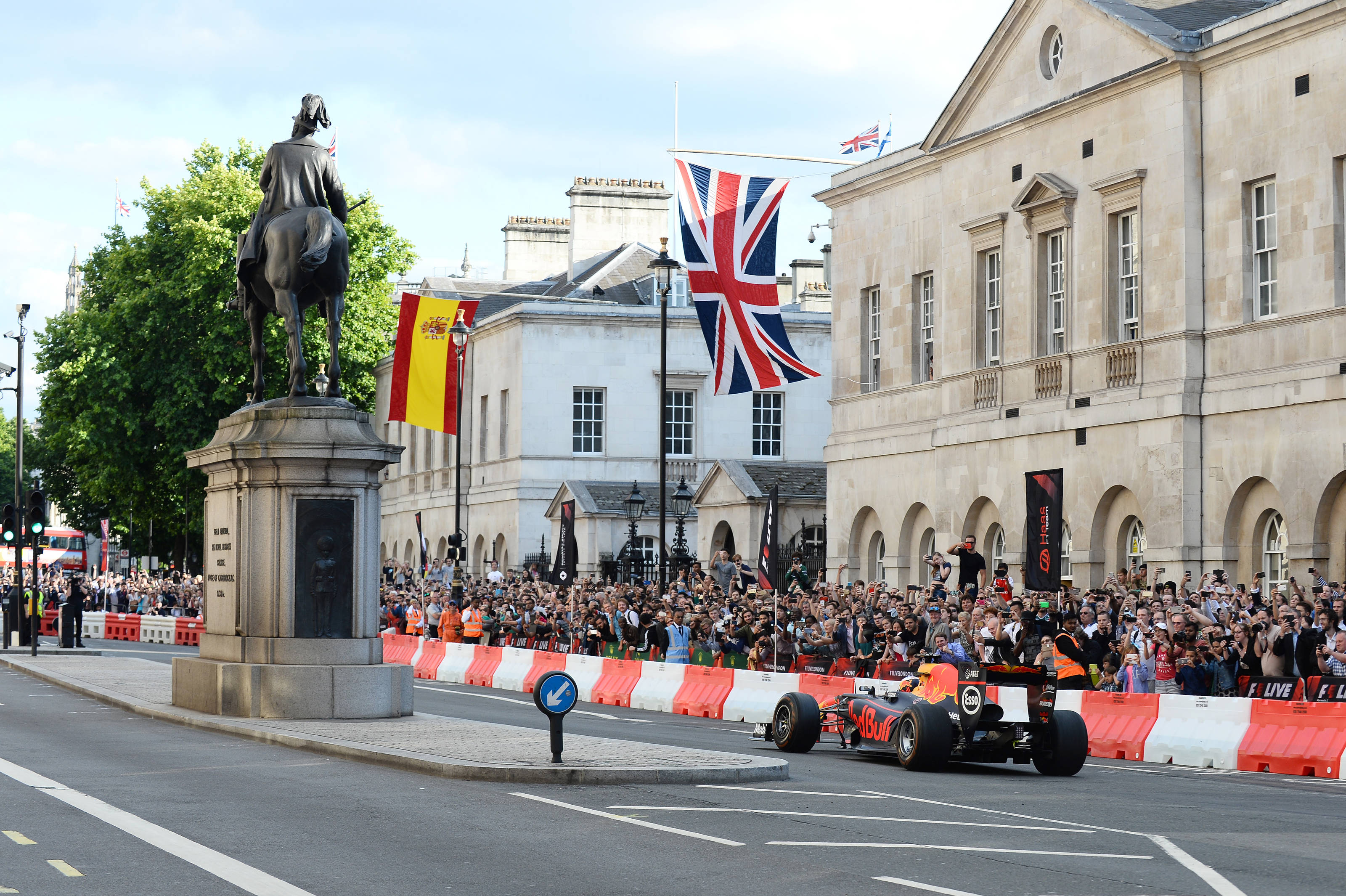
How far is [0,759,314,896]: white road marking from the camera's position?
979 cm

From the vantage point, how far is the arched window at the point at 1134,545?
33156mm

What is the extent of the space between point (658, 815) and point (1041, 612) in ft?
41.8

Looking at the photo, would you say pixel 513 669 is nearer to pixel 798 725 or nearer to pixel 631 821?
pixel 798 725

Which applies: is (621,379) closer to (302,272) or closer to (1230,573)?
(1230,573)

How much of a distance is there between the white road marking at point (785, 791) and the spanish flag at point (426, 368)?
24558 mm

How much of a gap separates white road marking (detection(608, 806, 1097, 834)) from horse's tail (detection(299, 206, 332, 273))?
9261 millimetres

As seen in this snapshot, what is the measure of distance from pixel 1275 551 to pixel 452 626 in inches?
703

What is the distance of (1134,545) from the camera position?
33500 millimetres

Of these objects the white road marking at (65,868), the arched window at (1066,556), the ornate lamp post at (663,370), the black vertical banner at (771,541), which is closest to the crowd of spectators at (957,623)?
the black vertical banner at (771,541)

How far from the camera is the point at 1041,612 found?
24812 millimetres

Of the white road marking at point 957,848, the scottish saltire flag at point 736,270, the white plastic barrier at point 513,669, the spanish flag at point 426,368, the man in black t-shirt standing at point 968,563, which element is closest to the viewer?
the white road marking at point 957,848

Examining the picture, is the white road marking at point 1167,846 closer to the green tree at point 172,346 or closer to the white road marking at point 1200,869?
the white road marking at point 1200,869

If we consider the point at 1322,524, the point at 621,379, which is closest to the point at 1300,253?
the point at 1322,524

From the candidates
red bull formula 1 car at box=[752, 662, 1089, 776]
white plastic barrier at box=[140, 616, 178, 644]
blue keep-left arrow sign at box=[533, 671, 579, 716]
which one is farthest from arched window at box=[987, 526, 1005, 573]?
white plastic barrier at box=[140, 616, 178, 644]
